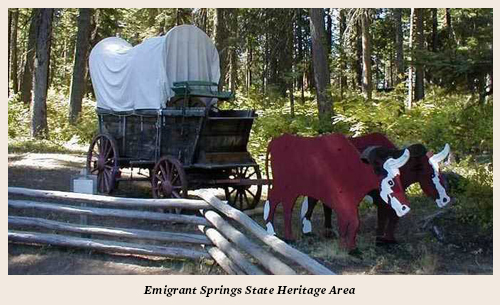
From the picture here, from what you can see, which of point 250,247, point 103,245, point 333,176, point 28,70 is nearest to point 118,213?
point 103,245

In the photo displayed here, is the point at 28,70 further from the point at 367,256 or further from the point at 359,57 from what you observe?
the point at 367,256

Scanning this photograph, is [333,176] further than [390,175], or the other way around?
[333,176]

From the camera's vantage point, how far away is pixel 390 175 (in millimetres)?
6602

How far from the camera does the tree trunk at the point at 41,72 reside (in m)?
18.4

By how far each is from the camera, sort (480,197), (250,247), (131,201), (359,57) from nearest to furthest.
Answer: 1. (250,247)
2. (131,201)
3. (480,197)
4. (359,57)

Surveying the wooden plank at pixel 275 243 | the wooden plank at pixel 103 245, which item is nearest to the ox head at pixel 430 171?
the wooden plank at pixel 275 243

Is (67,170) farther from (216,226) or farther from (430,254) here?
(430,254)

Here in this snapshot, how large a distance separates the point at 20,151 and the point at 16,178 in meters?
4.86

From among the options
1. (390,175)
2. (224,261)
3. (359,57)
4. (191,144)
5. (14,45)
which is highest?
(14,45)

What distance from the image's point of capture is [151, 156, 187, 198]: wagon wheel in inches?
355

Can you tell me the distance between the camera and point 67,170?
1309 centimetres

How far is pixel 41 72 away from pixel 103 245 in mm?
13109

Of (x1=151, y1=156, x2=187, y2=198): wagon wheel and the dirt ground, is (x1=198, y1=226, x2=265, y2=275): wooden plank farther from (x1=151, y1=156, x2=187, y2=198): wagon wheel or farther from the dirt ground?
(x1=151, y1=156, x2=187, y2=198): wagon wheel

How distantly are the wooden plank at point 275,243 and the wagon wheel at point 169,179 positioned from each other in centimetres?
210
